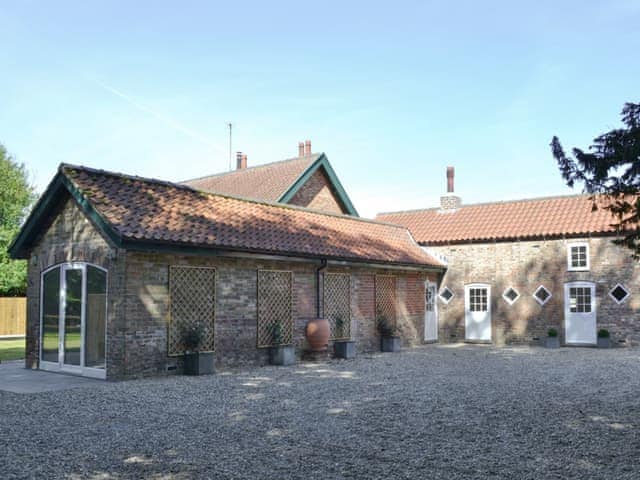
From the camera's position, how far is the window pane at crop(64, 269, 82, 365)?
12.9 metres

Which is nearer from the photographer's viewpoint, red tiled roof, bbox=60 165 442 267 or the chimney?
red tiled roof, bbox=60 165 442 267

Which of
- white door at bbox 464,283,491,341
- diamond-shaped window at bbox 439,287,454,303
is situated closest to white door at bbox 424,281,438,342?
diamond-shaped window at bbox 439,287,454,303

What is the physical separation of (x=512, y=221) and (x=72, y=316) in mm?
15712

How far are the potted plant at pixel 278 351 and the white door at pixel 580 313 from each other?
10.7m

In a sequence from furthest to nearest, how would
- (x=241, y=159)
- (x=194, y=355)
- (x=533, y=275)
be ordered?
(x=241, y=159) < (x=533, y=275) < (x=194, y=355)

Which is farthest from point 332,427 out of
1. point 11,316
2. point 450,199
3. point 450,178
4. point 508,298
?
point 11,316

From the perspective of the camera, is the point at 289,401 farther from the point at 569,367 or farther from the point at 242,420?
the point at 569,367

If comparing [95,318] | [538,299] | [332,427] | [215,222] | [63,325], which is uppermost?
[215,222]

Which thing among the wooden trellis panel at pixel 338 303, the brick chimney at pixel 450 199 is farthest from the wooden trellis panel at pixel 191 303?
the brick chimney at pixel 450 199

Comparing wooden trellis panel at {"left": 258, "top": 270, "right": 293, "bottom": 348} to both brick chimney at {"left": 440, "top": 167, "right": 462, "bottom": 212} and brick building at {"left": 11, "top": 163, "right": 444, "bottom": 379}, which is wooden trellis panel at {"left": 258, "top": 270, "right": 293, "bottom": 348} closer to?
brick building at {"left": 11, "top": 163, "right": 444, "bottom": 379}

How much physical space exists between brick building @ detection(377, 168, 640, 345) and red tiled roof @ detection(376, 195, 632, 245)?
35mm

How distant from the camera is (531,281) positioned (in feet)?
70.7

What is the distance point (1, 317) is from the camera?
2947 centimetres

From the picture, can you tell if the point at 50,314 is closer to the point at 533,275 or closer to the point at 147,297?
the point at 147,297
